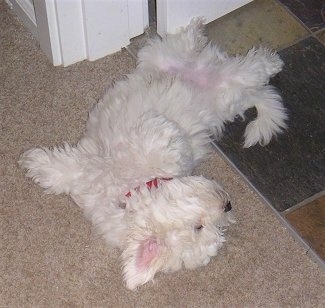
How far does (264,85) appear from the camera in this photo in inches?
83.2

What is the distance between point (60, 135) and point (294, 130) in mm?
714

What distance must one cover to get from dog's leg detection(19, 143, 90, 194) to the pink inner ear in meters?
0.36

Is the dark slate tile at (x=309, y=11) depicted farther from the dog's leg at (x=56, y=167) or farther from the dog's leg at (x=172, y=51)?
the dog's leg at (x=56, y=167)

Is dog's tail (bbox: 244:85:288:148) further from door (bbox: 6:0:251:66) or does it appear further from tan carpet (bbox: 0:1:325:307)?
door (bbox: 6:0:251:66)

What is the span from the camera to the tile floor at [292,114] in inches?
76.7

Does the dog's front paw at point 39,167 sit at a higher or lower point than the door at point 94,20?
lower

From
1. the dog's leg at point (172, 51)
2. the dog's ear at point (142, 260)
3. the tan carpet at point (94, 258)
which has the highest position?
the dog's leg at point (172, 51)

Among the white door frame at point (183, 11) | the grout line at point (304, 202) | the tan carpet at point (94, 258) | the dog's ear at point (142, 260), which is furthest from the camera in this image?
the white door frame at point (183, 11)

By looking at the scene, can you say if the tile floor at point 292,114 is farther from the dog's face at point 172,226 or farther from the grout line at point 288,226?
the dog's face at point 172,226

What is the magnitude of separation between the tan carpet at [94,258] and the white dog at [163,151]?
0.08 m

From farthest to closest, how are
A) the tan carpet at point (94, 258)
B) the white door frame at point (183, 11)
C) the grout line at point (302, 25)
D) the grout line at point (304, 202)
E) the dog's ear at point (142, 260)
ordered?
the grout line at point (302, 25) → the white door frame at point (183, 11) → the grout line at point (304, 202) → the tan carpet at point (94, 258) → the dog's ear at point (142, 260)

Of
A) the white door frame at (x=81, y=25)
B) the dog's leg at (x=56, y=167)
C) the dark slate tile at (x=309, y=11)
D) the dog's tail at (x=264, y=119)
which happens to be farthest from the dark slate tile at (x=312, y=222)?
the white door frame at (x=81, y=25)

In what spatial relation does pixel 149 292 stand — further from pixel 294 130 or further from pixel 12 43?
pixel 12 43

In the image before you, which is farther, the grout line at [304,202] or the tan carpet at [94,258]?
the grout line at [304,202]
